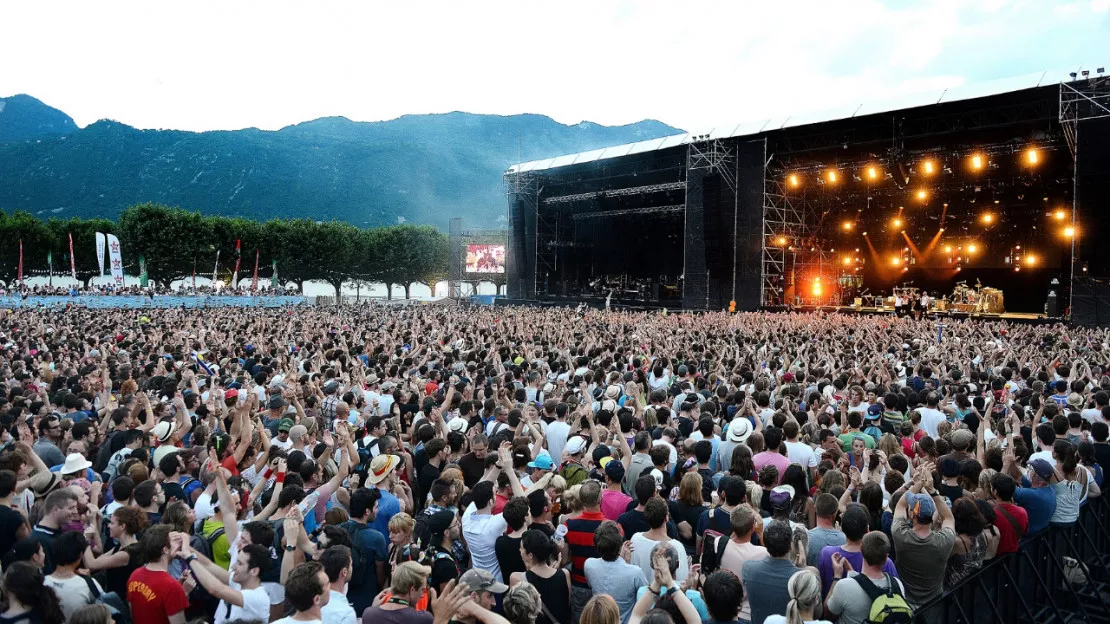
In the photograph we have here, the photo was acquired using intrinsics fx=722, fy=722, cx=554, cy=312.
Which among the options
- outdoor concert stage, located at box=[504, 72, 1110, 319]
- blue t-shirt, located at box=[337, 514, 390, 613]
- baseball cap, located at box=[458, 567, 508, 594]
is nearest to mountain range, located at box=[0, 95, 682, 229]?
outdoor concert stage, located at box=[504, 72, 1110, 319]

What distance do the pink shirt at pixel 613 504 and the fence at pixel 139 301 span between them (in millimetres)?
28147

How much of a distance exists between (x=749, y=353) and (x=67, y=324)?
16.5 metres

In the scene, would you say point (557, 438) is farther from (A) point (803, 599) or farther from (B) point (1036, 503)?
(A) point (803, 599)

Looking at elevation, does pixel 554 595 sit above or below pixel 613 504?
below

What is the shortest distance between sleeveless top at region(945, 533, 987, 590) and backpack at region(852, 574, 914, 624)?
103 cm

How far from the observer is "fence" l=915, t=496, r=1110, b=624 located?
4.27 metres

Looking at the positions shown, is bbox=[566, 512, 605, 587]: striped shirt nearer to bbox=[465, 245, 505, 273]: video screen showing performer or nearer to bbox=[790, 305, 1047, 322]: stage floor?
bbox=[790, 305, 1047, 322]: stage floor

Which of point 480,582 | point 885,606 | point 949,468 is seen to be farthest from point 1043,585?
point 480,582

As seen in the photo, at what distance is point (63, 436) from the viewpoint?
6262 mm

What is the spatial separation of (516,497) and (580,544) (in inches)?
17.6

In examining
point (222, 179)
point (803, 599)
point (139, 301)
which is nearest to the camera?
point (803, 599)

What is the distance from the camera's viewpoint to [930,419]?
7.60m

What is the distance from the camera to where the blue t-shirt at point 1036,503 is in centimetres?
496

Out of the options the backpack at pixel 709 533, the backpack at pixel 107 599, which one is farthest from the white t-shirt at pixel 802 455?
the backpack at pixel 107 599
